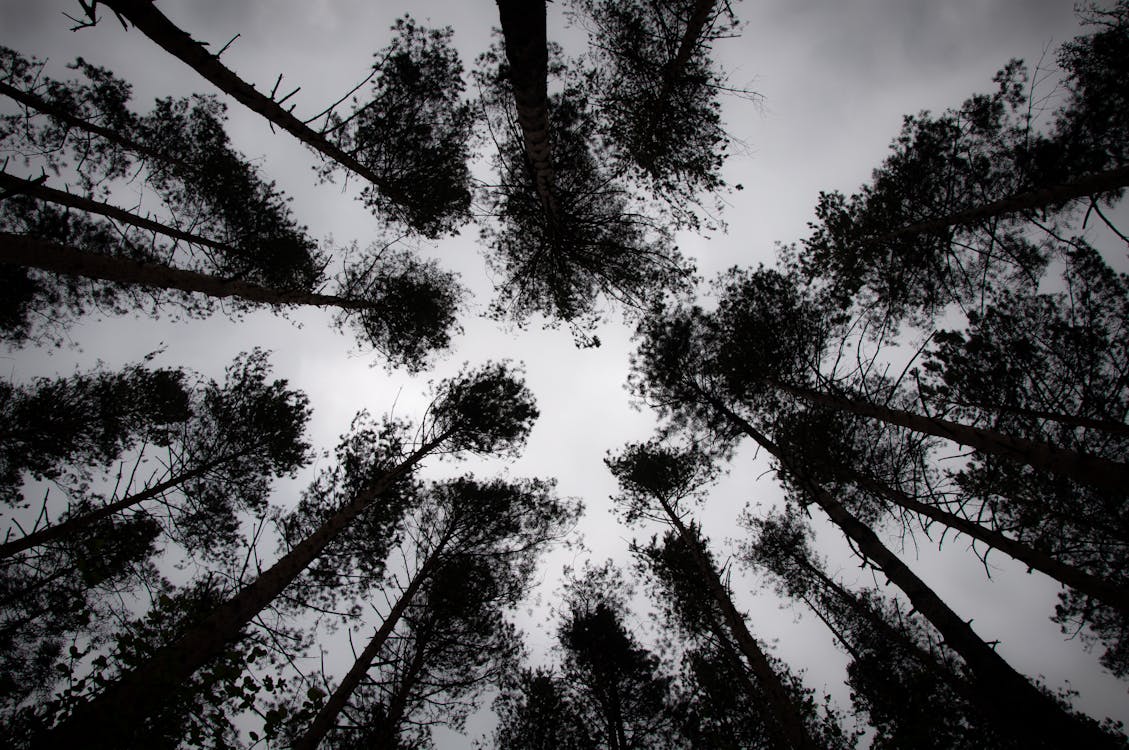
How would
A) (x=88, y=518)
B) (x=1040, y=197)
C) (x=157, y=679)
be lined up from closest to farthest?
(x=157, y=679)
(x=1040, y=197)
(x=88, y=518)

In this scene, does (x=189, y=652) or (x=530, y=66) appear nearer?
(x=189, y=652)

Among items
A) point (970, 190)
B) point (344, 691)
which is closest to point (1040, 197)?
point (970, 190)

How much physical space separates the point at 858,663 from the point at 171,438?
1669 centimetres

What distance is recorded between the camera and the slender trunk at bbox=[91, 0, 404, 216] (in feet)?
12.1

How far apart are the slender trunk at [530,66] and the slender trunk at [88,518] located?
306 inches

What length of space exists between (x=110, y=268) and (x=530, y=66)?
4.17 metres

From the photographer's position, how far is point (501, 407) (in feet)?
32.1

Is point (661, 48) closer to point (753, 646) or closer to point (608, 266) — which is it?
point (608, 266)

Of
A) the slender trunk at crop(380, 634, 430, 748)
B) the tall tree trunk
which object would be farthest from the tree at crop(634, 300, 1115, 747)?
the tall tree trunk

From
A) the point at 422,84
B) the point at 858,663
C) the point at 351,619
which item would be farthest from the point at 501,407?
the point at 858,663

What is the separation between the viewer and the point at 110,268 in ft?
11.7

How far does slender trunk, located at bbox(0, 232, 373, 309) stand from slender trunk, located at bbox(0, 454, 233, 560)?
3.92 meters

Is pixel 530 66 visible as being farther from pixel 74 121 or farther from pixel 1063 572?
pixel 74 121

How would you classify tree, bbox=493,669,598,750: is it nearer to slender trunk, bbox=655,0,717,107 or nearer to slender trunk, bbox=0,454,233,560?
slender trunk, bbox=0,454,233,560
